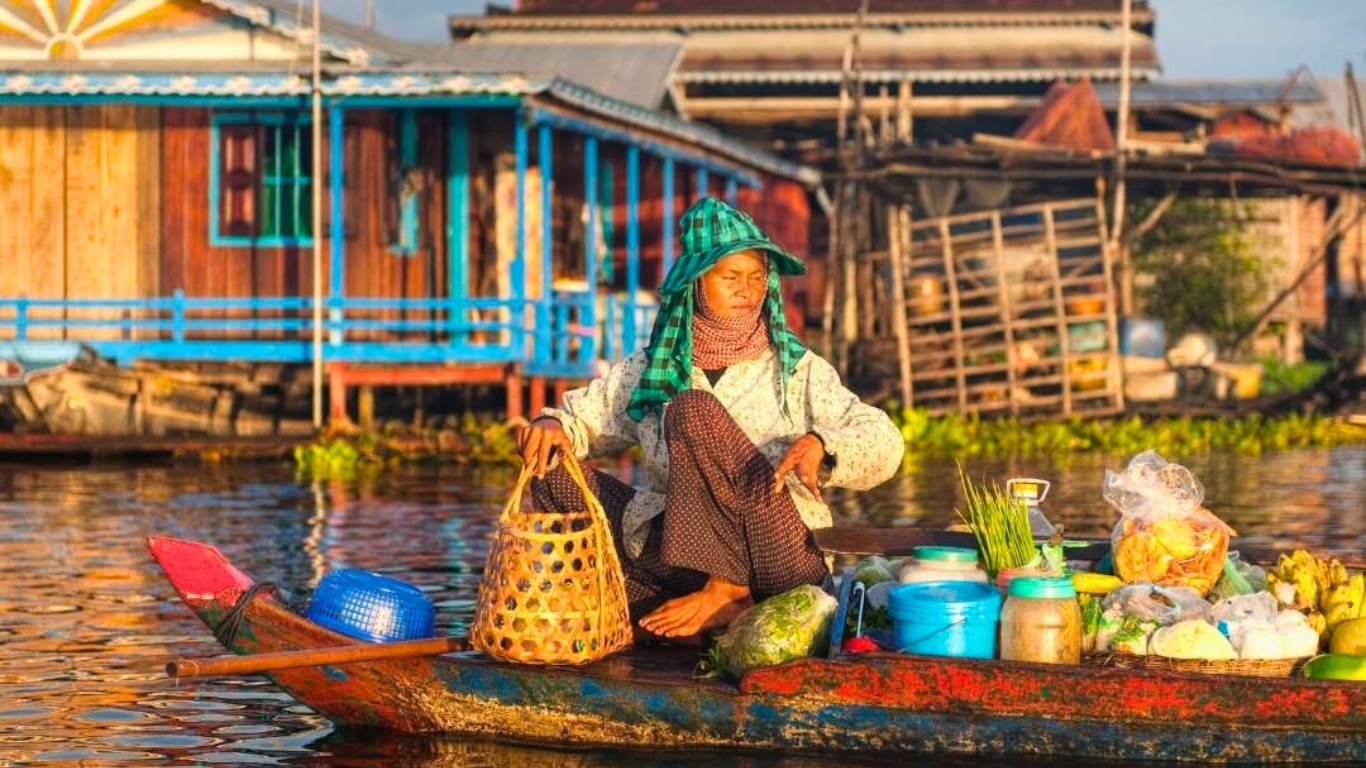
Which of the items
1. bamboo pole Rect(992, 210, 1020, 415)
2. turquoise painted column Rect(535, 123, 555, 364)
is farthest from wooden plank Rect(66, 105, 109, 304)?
bamboo pole Rect(992, 210, 1020, 415)

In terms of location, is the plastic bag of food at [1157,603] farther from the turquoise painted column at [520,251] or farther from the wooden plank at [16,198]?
the wooden plank at [16,198]

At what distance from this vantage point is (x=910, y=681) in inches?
225

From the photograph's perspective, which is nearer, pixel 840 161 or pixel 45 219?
pixel 45 219

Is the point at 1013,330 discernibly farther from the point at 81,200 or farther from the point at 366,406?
the point at 81,200

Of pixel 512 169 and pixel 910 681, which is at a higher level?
pixel 512 169

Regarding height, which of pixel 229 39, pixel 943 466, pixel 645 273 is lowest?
pixel 943 466

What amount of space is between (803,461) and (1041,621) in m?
0.82

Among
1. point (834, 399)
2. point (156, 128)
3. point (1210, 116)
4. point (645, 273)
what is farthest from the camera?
point (1210, 116)

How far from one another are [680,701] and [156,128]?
13962mm

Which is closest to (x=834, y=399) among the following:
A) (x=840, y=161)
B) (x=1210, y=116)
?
(x=840, y=161)

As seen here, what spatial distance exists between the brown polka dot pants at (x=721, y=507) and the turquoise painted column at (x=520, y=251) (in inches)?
433

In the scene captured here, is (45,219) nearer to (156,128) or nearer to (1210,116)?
(156,128)

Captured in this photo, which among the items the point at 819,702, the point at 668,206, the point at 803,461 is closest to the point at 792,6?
the point at 668,206

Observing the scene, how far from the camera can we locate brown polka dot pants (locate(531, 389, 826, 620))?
6.26m
